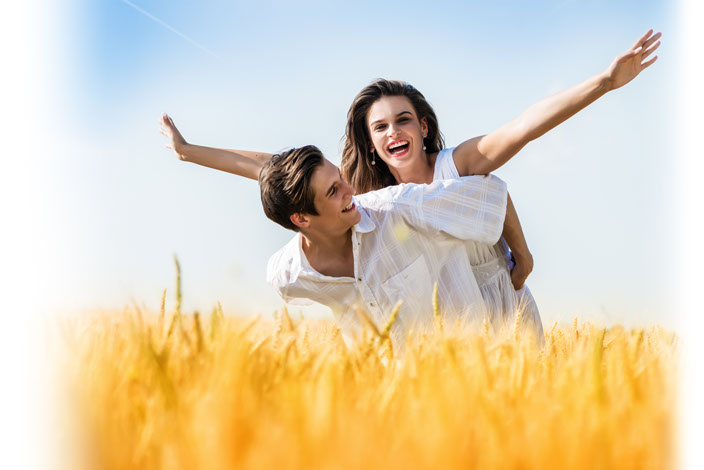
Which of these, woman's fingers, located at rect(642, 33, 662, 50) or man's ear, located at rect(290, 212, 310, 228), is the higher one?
woman's fingers, located at rect(642, 33, 662, 50)

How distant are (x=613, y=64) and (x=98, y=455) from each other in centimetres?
212

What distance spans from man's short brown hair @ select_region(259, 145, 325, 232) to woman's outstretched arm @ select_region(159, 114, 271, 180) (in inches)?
24.1

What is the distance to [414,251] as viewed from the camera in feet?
8.48

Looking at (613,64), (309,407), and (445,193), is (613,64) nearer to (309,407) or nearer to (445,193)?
(445,193)

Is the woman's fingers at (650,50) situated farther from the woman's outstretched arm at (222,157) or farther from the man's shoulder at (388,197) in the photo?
the woman's outstretched arm at (222,157)

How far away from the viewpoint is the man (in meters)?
2.49

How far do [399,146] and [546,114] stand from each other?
126cm

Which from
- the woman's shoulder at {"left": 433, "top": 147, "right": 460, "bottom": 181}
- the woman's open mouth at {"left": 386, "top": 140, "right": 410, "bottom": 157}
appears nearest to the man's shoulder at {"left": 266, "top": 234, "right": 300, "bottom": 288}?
the woman's shoulder at {"left": 433, "top": 147, "right": 460, "bottom": 181}

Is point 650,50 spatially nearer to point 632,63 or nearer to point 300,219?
point 632,63

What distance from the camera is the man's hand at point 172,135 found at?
11.5 feet

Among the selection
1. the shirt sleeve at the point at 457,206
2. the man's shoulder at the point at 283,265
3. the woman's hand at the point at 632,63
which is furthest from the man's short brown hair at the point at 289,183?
the woman's hand at the point at 632,63

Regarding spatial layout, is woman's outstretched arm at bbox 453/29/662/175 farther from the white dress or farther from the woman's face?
the woman's face

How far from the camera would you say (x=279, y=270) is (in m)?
2.79

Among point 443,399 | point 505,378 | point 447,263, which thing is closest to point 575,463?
point 443,399
